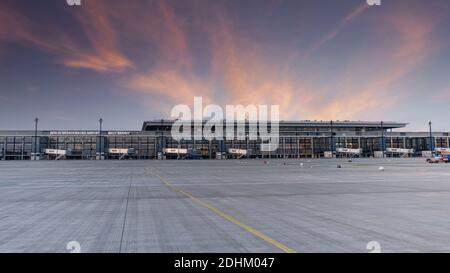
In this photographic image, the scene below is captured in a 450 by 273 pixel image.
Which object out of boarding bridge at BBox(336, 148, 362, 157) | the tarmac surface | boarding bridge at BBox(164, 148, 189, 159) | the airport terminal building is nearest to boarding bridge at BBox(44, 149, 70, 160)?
the airport terminal building

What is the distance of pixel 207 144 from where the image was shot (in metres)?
148

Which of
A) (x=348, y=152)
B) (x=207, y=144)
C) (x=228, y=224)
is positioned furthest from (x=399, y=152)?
(x=228, y=224)

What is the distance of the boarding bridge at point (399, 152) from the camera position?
150875 mm

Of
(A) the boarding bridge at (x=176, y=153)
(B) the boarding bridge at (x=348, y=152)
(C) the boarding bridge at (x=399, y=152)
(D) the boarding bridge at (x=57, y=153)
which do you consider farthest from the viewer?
(C) the boarding bridge at (x=399, y=152)

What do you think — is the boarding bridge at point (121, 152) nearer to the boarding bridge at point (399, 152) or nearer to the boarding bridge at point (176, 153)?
the boarding bridge at point (176, 153)

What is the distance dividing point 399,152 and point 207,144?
3427 inches

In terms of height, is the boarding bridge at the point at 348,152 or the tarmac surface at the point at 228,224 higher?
the boarding bridge at the point at 348,152

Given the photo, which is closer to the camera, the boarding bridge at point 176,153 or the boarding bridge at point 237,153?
the boarding bridge at point 176,153

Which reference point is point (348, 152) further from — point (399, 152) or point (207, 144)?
point (207, 144)

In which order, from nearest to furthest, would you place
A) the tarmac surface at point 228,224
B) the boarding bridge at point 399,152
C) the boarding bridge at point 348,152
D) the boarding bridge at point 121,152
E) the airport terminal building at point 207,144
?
the tarmac surface at point 228,224 < the airport terminal building at point 207,144 < the boarding bridge at point 121,152 < the boarding bridge at point 348,152 < the boarding bridge at point 399,152

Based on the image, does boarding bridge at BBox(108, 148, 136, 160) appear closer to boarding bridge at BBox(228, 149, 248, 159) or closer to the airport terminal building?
the airport terminal building

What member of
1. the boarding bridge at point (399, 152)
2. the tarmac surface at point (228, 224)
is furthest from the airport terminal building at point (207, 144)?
the tarmac surface at point (228, 224)

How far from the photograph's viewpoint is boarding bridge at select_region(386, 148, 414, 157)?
151 metres
